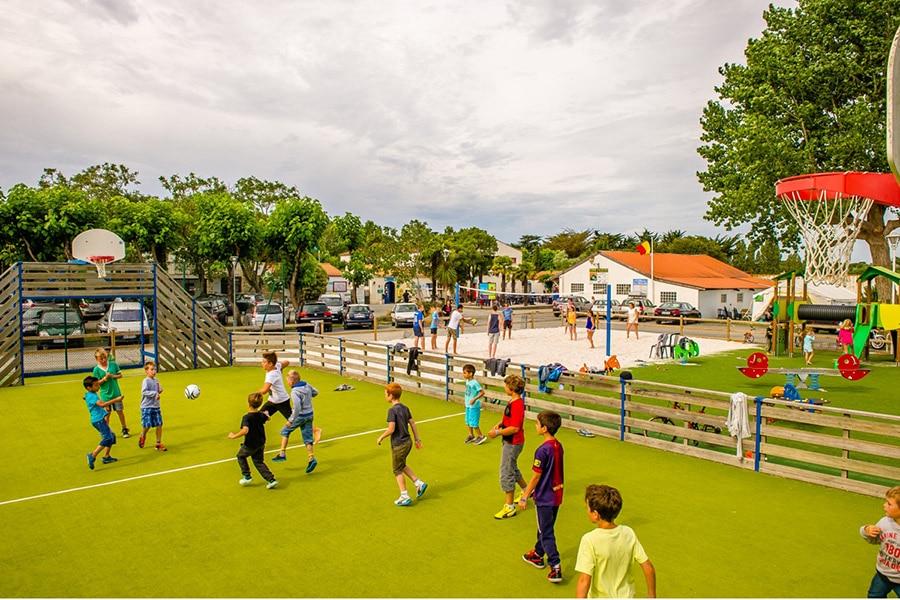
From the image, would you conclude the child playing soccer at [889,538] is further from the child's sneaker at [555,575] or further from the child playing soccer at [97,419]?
the child playing soccer at [97,419]

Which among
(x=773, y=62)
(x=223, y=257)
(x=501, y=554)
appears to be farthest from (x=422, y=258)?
(x=501, y=554)

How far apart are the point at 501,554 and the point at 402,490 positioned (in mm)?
1817

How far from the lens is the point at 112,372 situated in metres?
9.95

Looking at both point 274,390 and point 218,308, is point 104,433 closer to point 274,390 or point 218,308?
point 274,390

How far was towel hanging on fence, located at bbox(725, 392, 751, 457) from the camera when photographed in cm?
871

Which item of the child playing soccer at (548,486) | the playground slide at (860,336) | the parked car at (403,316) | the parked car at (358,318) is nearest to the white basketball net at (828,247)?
the playground slide at (860,336)

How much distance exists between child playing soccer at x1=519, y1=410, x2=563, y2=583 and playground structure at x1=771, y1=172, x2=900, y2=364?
758 inches

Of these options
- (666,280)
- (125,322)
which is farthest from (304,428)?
(666,280)

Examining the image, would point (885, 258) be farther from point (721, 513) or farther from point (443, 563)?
point (443, 563)

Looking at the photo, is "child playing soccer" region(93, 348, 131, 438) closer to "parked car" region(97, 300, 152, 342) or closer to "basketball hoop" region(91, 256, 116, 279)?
"basketball hoop" region(91, 256, 116, 279)

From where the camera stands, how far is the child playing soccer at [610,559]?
3.62 meters

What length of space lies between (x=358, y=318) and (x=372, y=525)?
28.0 meters

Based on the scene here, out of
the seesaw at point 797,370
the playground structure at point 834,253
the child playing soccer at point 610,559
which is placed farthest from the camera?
the playground structure at point 834,253

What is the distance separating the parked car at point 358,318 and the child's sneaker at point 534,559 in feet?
94.3
